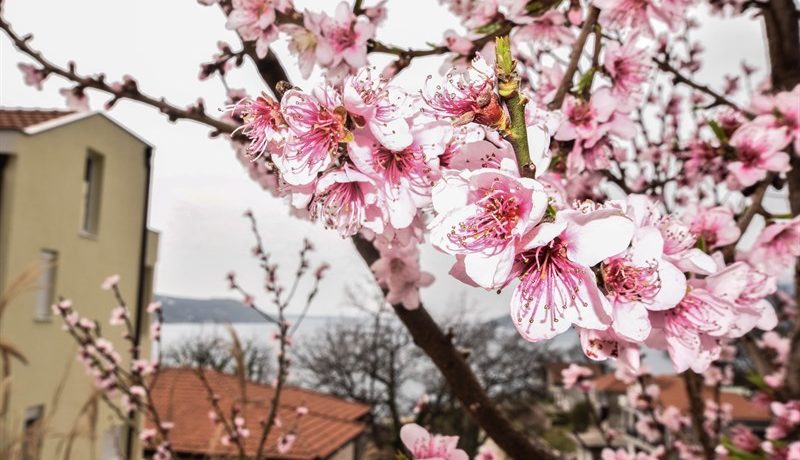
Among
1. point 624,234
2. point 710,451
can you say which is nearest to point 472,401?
point 624,234

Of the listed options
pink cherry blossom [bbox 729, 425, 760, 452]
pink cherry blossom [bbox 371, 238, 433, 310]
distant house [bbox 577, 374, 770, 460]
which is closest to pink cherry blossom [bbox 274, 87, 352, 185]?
pink cherry blossom [bbox 371, 238, 433, 310]

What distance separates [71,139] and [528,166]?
937cm

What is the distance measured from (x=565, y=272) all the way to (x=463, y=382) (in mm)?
612

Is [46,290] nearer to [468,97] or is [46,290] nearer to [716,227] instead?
[716,227]

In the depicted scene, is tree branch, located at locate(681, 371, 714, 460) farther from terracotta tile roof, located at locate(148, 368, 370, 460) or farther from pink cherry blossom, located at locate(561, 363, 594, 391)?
terracotta tile roof, located at locate(148, 368, 370, 460)

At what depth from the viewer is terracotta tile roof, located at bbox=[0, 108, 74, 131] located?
830 centimetres

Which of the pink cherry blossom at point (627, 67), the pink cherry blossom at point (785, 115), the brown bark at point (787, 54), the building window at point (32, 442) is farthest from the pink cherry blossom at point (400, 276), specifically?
the building window at point (32, 442)

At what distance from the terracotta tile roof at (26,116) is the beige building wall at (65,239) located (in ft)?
1.92

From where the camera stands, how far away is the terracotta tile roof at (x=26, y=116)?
830 centimetres

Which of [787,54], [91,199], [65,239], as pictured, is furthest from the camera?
[91,199]

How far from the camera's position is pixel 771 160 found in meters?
1.06

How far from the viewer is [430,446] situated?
2.37 feet

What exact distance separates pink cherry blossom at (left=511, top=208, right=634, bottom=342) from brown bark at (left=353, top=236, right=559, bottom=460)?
22.9 inches

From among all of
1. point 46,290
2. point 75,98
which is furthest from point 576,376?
point 46,290
